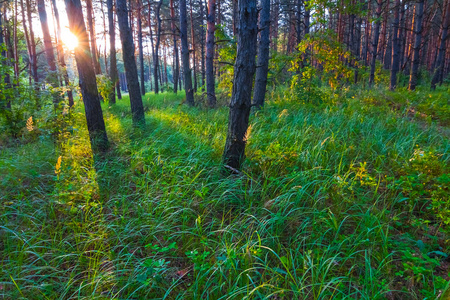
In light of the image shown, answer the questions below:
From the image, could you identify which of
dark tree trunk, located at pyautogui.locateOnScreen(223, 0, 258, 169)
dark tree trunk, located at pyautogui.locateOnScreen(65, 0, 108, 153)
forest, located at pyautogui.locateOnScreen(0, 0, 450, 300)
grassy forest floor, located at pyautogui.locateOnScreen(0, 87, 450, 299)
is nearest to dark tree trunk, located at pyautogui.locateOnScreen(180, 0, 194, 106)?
forest, located at pyautogui.locateOnScreen(0, 0, 450, 300)

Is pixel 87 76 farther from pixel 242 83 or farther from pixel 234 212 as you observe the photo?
pixel 234 212

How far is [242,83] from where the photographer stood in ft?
9.13

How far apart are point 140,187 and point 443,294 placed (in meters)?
2.69

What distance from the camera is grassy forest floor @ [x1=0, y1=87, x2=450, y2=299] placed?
1584mm

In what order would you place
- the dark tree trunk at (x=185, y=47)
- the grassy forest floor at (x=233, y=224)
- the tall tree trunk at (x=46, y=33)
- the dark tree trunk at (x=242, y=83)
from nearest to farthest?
the grassy forest floor at (x=233, y=224)
the dark tree trunk at (x=242, y=83)
the tall tree trunk at (x=46, y=33)
the dark tree trunk at (x=185, y=47)

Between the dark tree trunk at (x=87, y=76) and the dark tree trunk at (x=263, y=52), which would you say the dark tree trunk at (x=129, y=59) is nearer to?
the dark tree trunk at (x=87, y=76)

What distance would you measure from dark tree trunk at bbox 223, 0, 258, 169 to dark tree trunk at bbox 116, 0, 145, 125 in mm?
3378

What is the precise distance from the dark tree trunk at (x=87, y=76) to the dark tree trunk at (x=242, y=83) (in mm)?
2641

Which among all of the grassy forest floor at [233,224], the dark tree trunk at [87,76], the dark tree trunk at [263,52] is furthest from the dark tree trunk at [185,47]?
the grassy forest floor at [233,224]

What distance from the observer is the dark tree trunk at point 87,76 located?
3830mm

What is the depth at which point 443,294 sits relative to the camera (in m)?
1.35

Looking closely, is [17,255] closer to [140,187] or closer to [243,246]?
[140,187]

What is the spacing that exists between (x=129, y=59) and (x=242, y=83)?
12.9ft

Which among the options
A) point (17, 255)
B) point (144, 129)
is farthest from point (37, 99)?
point (17, 255)
